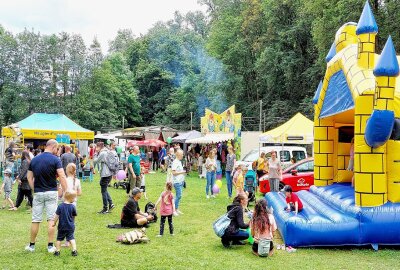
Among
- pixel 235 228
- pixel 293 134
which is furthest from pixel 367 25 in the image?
pixel 293 134

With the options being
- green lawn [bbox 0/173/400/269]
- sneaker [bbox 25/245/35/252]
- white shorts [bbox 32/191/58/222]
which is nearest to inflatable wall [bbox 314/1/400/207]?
green lawn [bbox 0/173/400/269]

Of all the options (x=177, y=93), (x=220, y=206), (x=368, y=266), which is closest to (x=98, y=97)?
(x=177, y=93)

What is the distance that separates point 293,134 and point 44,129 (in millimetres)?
12042

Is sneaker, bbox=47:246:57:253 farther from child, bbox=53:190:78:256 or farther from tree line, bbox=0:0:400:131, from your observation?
tree line, bbox=0:0:400:131

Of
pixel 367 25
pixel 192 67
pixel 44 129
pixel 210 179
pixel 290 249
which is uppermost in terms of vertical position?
pixel 192 67

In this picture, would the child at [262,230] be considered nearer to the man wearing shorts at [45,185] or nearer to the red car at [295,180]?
the man wearing shorts at [45,185]

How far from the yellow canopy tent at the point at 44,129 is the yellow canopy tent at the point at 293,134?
31.2 feet

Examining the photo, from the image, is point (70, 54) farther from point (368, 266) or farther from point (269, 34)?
point (368, 266)

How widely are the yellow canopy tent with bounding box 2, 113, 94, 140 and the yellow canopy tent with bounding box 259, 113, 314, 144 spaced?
9509mm

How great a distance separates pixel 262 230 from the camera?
23.9 ft

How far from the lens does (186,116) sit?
5006 centimetres

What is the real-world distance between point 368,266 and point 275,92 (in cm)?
3373

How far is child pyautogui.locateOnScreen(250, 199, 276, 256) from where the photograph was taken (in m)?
7.22

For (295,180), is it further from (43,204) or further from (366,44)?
(43,204)
